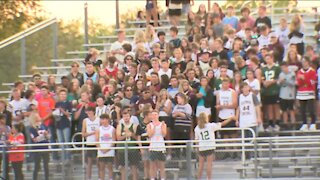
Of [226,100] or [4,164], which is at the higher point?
[226,100]

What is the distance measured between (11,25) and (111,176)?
22095mm

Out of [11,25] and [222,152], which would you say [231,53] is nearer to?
[222,152]

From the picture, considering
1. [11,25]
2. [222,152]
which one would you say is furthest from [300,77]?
[11,25]

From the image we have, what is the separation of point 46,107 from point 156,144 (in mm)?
3435

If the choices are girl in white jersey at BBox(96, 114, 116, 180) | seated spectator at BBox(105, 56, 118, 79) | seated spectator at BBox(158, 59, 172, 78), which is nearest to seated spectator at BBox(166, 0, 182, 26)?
seated spectator at BBox(105, 56, 118, 79)

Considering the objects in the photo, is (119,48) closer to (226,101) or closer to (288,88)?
(226,101)

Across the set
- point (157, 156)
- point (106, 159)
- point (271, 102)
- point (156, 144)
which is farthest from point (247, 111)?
point (106, 159)

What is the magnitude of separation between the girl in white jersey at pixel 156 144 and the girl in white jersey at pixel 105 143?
→ 782 mm

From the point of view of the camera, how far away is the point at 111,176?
30609 millimetres

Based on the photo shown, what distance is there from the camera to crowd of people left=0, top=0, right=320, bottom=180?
31188mm

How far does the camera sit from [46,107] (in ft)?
109

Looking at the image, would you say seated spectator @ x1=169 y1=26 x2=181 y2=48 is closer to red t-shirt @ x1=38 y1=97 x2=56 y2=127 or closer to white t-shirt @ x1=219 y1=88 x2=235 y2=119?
white t-shirt @ x1=219 y1=88 x2=235 y2=119

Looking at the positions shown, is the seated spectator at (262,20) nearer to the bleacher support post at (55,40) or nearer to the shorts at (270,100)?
the shorts at (270,100)

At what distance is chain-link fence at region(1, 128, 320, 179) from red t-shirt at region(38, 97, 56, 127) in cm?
197
